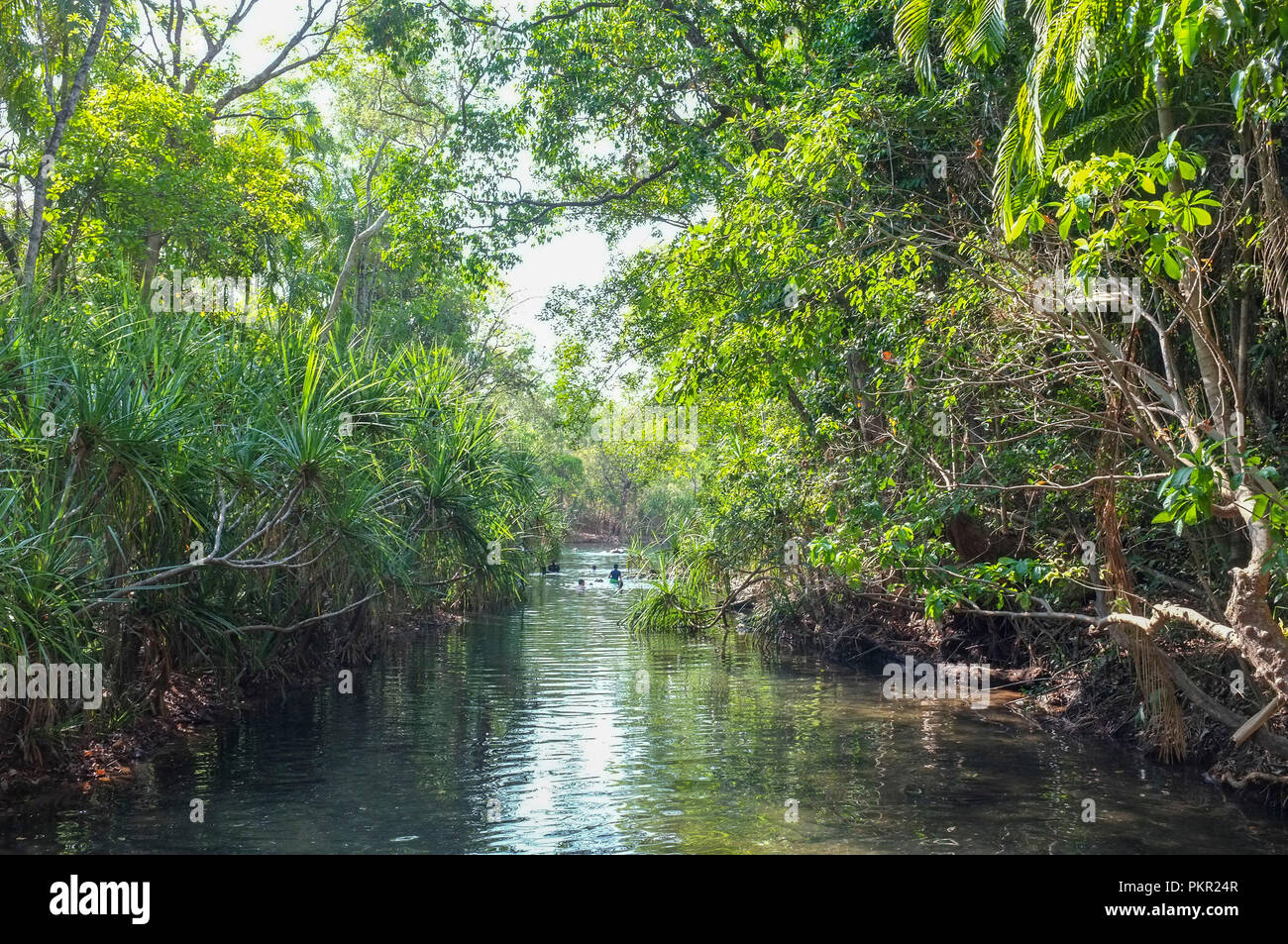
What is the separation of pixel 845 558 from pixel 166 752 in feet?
22.1

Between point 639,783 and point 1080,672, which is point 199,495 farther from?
Answer: point 1080,672

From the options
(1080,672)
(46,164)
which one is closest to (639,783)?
(1080,672)

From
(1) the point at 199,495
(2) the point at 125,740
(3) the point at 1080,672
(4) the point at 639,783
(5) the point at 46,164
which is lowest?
(4) the point at 639,783

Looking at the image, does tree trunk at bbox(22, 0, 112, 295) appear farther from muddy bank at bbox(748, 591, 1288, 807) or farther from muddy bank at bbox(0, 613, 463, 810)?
muddy bank at bbox(748, 591, 1288, 807)

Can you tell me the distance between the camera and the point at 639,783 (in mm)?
9211

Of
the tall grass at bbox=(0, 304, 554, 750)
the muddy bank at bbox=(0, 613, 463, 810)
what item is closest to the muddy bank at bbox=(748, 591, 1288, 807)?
the tall grass at bbox=(0, 304, 554, 750)

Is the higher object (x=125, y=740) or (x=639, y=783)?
(x=125, y=740)

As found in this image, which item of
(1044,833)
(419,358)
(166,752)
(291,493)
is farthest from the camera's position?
(419,358)

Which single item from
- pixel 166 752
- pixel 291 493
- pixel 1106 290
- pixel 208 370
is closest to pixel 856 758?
pixel 1106 290

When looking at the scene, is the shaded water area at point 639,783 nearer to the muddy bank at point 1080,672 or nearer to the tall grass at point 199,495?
the muddy bank at point 1080,672

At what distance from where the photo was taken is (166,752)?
973 centimetres

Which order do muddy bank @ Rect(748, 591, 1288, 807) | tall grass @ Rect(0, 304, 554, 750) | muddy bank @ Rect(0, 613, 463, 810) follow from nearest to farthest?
tall grass @ Rect(0, 304, 554, 750)
muddy bank @ Rect(0, 613, 463, 810)
muddy bank @ Rect(748, 591, 1288, 807)

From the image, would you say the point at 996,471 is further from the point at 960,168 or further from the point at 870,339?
the point at 960,168

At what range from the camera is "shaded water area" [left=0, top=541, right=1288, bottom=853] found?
24.6 feet
